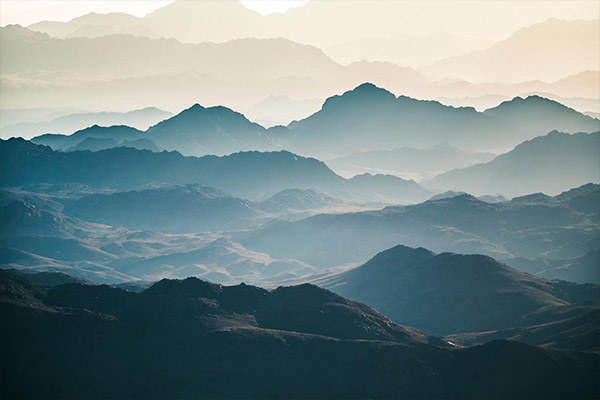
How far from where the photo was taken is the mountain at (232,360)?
13150 cm

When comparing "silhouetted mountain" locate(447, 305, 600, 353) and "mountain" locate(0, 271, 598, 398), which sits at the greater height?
"silhouetted mountain" locate(447, 305, 600, 353)

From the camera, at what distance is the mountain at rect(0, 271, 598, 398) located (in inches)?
5177

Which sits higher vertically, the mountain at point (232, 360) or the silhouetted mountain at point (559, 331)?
the silhouetted mountain at point (559, 331)

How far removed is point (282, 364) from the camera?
13562 cm

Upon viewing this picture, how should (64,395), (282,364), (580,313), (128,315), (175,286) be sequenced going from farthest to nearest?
(580,313) → (175,286) → (128,315) → (282,364) → (64,395)

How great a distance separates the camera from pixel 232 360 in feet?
449

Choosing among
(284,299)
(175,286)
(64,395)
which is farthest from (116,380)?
(284,299)

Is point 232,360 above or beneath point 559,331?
beneath

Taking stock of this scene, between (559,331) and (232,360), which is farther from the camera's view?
(559,331)

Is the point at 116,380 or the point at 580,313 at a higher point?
the point at 580,313

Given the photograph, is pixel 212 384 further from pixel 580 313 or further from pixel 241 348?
pixel 580 313

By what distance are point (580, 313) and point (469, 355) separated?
174 ft

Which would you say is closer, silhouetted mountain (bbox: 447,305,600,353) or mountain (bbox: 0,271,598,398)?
mountain (bbox: 0,271,598,398)

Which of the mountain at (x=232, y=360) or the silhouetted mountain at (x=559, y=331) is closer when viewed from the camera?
the mountain at (x=232, y=360)
